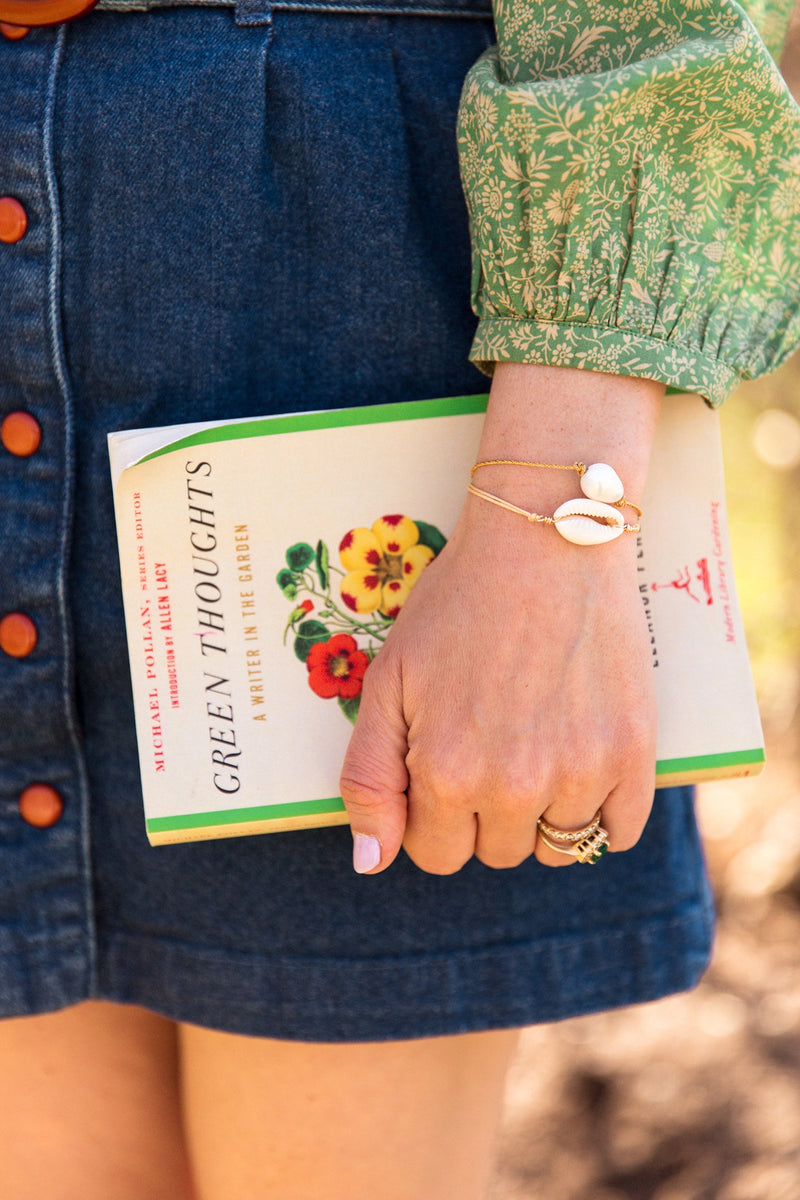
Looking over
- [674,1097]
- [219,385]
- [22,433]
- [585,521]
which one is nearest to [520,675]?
[585,521]

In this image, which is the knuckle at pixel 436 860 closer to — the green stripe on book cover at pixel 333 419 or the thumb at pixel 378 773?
the thumb at pixel 378 773

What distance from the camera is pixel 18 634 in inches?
31.6

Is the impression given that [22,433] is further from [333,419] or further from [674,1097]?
[674,1097]

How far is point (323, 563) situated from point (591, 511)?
0.73 ft

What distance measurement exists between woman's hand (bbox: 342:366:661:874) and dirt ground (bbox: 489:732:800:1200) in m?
1.30

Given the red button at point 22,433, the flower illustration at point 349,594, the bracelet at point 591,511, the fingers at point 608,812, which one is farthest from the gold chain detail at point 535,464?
the red button at point 22,433

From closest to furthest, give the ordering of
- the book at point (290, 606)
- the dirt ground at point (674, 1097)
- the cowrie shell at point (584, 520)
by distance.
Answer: the cowrie shell at point (584, 520) < the book at point (290, 606) < the dirt ground at point (674, 1097)

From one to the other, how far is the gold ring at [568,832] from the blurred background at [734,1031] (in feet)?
4.21

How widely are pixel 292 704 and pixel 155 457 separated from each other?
213 millimetres

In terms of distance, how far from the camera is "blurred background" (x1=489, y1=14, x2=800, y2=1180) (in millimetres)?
1744

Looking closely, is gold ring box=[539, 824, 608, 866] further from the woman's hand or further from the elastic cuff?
the elastic cuff

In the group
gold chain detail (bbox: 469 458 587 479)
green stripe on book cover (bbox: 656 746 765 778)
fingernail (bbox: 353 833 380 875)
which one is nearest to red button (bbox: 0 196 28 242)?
gold chain detail (bbox: 469 458 587 479)

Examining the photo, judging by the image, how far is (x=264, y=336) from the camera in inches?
30.6

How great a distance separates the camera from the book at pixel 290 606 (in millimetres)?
757
